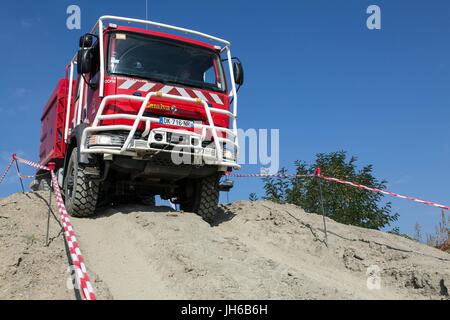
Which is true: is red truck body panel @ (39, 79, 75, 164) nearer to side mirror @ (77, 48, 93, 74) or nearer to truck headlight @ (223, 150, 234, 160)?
side mirror @ (77, 48, 93, 74)

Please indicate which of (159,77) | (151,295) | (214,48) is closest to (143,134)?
(159,77)

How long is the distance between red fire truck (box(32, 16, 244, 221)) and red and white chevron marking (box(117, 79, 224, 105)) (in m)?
0.02

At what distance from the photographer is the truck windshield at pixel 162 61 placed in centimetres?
776

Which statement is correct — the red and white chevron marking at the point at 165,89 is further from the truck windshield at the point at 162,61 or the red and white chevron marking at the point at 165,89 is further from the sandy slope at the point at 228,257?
the sandy slope at the point at 228,257

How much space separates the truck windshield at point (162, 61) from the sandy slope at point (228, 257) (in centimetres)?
219

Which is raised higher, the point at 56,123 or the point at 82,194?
the point at 56,123

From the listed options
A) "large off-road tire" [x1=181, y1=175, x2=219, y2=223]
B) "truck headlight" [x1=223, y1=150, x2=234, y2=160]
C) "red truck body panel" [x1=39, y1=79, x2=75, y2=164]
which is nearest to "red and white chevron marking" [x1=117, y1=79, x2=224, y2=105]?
"truck headlight" [x1=223, y1=150, x2=234, y2=160]

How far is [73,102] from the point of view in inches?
388

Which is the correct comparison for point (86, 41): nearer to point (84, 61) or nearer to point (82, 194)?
point (84, 61)

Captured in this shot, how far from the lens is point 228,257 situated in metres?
6.20

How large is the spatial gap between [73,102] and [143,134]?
123 inches

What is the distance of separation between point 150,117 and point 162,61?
1107 millimetres

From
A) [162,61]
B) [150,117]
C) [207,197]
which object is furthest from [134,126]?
[207,197]

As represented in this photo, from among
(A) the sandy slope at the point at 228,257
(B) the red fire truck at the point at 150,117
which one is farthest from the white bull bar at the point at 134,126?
(A) the sandy slope at the point at 228,257
